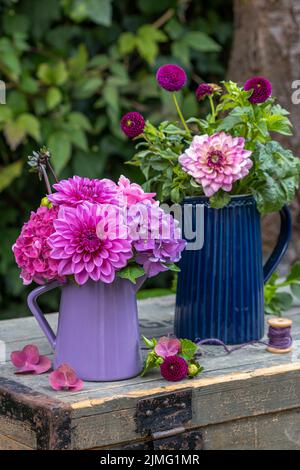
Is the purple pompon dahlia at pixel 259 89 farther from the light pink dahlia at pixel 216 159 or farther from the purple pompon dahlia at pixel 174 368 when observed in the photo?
the purple pompon dahlia at pixel 174 368

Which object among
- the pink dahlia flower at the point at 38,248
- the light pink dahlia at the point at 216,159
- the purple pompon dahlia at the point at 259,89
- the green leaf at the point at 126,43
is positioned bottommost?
the pink dahlia flower at the point at 38,248

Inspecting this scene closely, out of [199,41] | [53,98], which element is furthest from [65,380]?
[199,41]

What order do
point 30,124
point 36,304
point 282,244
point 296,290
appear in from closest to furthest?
1. point 36,304
2. point 282,244
3. point 296,290
4. point 30,124

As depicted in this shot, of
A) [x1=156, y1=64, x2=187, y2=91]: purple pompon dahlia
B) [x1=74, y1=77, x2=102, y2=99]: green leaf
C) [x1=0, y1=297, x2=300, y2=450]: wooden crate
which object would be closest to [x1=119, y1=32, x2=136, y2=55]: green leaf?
[x1=74, y1=77, x2=102, y2=99]: green leaf

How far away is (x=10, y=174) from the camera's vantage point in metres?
2.63

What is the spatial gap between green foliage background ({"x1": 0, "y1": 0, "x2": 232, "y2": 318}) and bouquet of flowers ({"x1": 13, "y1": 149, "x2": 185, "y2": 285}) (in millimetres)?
1197

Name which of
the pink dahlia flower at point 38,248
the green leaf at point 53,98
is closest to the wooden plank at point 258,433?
the pink dahlia flower at point 38,248

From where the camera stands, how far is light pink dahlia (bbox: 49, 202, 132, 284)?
1268mm

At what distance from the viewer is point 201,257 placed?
150cm

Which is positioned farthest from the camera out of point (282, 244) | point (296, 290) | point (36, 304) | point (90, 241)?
point (296, 290)

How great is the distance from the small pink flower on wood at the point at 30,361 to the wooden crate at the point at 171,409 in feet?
0.05

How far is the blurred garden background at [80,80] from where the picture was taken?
259 cm

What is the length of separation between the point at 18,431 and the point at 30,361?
0.42 ft

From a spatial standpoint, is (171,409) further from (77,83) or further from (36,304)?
(77,83)
